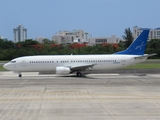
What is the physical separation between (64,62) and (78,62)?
5.57 ft

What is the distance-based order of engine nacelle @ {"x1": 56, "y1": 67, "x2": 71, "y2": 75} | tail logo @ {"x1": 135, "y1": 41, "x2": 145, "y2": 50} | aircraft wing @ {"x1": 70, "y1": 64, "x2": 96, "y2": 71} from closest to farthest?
engine nacelle @ {"x1": 56, "y1": 67, "x2": 71, "y2": 75}
aircraft wing @ {"x1": 70, "y1": 64, "x2": 96, "y2": 71}
tail logo @ {"x1": 135, "y1": 41, "x2": 145, "y2": 50}

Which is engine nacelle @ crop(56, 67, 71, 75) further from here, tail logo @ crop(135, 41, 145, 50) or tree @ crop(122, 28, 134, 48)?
tree @ crop(122, 28, 134, 48)

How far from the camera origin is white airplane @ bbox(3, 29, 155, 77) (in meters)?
36.6

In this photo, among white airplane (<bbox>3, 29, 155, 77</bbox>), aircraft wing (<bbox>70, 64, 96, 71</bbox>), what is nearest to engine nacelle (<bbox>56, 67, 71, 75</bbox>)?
white airplane (<bbox>3, 29, 155, 77</bbox>)

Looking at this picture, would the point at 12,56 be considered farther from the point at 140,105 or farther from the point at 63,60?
the point at 140,105

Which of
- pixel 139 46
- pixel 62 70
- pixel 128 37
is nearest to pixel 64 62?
pixel 62 70

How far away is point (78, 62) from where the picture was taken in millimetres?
37594

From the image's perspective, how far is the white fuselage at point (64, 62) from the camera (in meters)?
36.6

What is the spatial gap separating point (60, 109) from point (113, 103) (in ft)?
10.1

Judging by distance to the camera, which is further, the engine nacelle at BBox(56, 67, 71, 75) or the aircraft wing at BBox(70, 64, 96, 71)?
the aircraft wing at BBox(70, 64, 96, 71)

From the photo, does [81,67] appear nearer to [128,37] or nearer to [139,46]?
[139,46]

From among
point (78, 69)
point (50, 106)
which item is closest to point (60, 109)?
point (50, 106)

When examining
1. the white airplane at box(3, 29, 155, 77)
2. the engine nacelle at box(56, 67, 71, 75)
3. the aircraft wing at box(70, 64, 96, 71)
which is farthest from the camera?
the white airplane at box(3, 29, 155, 77)

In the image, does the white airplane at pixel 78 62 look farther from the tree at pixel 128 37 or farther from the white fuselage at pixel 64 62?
the tree at pixel 128 37
